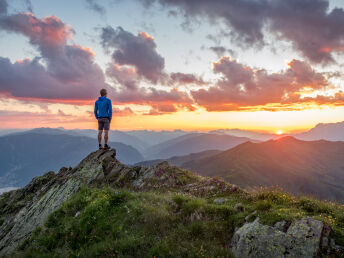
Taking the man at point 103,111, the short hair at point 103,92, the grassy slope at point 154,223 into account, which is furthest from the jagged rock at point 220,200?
the short hair at point 103,92

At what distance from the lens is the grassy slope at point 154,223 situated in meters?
6.85

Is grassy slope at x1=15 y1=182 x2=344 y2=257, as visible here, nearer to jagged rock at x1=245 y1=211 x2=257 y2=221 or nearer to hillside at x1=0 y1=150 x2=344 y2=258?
hillside at x1=0 y1=150 x2=344 y2=258

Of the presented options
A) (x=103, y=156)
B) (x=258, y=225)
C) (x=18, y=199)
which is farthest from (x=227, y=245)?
(x=18, y=199)

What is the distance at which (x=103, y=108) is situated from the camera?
60.0 feet

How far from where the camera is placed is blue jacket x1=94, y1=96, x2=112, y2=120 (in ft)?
59.6

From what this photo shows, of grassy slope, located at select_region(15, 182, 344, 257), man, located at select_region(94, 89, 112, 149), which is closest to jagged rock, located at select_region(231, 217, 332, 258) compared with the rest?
grassy slope, located at select_region(15, 182, 344, 257)

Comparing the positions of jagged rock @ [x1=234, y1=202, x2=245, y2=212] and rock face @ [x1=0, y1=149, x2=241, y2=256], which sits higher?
jagged rock @ [x1=234, y1=202, x2=245, y2=212]

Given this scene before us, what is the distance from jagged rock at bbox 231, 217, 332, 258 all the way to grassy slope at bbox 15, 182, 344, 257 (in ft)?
1.45

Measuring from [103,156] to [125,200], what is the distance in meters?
9.79

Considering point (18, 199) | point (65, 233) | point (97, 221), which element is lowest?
point (18, 199)

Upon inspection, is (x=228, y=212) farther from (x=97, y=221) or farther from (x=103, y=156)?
(x=103, y=156)

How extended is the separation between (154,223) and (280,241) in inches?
181

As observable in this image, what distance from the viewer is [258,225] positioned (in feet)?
23.8

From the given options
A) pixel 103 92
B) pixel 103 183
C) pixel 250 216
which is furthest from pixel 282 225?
pixel 103 92
